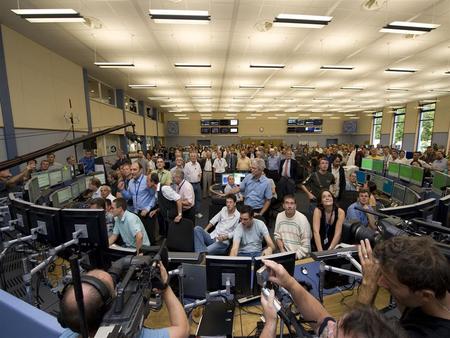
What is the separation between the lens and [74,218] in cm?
204

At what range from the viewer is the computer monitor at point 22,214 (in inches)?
91.6

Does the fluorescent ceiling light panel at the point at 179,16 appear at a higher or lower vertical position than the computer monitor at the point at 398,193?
higher

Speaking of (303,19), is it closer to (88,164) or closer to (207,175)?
(207,175)

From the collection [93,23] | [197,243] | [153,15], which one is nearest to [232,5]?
[153,15]

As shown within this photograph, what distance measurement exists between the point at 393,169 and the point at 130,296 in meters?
6.84

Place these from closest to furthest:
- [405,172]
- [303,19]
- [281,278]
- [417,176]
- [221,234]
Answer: [281,278] → [221,234] → [303,19] → [417,176] → [405,172]

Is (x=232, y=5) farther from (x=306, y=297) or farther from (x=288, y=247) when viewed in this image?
(x=306, y=297)

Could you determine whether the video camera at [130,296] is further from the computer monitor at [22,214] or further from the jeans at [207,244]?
the jeans at [207,244]

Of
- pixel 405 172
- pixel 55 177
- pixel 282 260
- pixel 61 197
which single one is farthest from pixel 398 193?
pixel 55 177

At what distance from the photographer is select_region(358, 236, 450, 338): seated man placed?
87 cm

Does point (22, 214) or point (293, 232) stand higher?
point (22, 214)

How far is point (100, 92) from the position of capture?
975 cm

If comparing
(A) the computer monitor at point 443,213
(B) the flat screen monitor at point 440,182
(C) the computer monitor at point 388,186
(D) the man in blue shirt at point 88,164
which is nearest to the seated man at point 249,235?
(A) the computer monitor at point 443,213

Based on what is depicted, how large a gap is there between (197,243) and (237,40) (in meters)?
4.79
